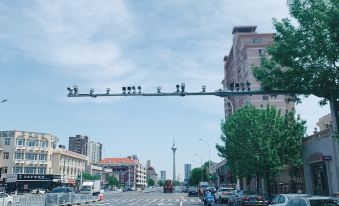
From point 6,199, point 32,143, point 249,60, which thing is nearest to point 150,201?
point 6,199

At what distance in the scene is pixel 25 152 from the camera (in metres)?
94.6

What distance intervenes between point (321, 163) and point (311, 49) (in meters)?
15.0

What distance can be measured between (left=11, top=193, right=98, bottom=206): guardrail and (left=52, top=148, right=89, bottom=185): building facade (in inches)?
2538

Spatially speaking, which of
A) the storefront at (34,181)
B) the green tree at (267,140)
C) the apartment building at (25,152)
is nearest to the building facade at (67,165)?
the apartment building at (25,152)

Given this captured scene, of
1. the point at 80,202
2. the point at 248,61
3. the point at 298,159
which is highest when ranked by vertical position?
the point at 248,61

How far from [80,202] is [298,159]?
20.8 m

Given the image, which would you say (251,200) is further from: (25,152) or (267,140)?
(25,152)

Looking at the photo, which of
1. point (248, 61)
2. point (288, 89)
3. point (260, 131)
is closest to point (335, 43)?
point (288, 89)

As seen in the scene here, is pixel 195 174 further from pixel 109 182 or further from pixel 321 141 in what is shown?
pixel 321 141

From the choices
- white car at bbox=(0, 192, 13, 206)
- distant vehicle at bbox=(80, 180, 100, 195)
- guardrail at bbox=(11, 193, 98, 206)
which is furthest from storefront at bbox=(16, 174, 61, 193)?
white car at bbox=(0, 192, 13, 206)

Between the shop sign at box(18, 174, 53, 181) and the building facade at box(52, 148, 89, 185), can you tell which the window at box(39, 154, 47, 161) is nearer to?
the building facade at box(52, 148, 89, 185)

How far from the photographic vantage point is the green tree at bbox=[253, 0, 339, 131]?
1623 centimetres

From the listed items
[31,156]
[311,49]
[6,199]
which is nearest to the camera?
[311,49]

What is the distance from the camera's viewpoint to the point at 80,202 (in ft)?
130
